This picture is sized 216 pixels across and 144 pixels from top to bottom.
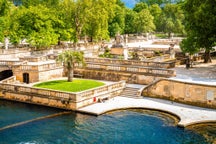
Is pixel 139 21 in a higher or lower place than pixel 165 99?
higher

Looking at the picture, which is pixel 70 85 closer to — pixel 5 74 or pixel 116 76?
pixel 116 76

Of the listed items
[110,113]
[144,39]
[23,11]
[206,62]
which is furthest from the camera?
[144,39]

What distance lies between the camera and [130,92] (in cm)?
3775

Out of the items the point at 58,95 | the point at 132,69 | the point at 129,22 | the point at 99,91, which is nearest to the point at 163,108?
the point at 99,91

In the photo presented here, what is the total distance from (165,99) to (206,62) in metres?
15.1

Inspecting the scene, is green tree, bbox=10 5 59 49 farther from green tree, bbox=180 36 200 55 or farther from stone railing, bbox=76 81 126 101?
green tree, bbox=180 36 200 55

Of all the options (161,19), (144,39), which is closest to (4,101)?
(144,39)

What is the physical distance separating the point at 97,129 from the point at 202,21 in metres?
18.1

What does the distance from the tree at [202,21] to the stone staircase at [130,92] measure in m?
Result: 9.28

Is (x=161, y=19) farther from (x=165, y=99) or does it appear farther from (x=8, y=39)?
(x=165, y=99)

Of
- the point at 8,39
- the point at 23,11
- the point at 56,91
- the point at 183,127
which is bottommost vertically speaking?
the point at 183,127

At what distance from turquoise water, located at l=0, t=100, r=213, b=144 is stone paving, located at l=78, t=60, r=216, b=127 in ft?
2.81

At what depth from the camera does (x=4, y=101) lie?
3759 centimetres

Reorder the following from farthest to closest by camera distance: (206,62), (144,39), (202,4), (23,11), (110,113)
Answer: (144,39)
(23,11)
(206,62)
(202,4)
(110,113)
